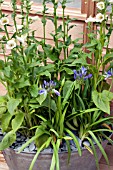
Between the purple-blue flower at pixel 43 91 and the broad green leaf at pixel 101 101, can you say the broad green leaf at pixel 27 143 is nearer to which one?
the purple-blue flower at pixel 43 91

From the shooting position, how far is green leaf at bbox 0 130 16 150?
175cm

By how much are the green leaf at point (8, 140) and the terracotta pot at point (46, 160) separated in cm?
7

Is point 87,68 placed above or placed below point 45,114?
above

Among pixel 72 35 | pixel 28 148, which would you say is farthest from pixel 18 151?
pixel 72 35

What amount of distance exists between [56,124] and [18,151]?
222mm

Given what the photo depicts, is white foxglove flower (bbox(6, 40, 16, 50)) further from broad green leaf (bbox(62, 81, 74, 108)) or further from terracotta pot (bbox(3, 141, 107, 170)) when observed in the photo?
terracotta pot (bbox(3, 141, 107, 170))

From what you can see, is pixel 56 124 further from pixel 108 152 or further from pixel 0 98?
pixel 108 152

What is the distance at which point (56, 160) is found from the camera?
1677 mm

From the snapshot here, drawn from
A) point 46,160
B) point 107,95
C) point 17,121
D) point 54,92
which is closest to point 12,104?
point 17,121

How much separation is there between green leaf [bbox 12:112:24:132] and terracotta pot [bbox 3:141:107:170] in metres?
0.14

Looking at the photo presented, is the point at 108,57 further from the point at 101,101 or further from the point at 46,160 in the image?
the point at 46,160

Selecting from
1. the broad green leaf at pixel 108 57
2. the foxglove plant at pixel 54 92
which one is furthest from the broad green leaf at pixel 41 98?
the broad green leaf at pixel 108 57

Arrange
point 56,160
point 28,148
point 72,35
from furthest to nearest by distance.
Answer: point 72,35, point 28,148, point 56,160

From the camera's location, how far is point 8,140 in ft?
5.80
